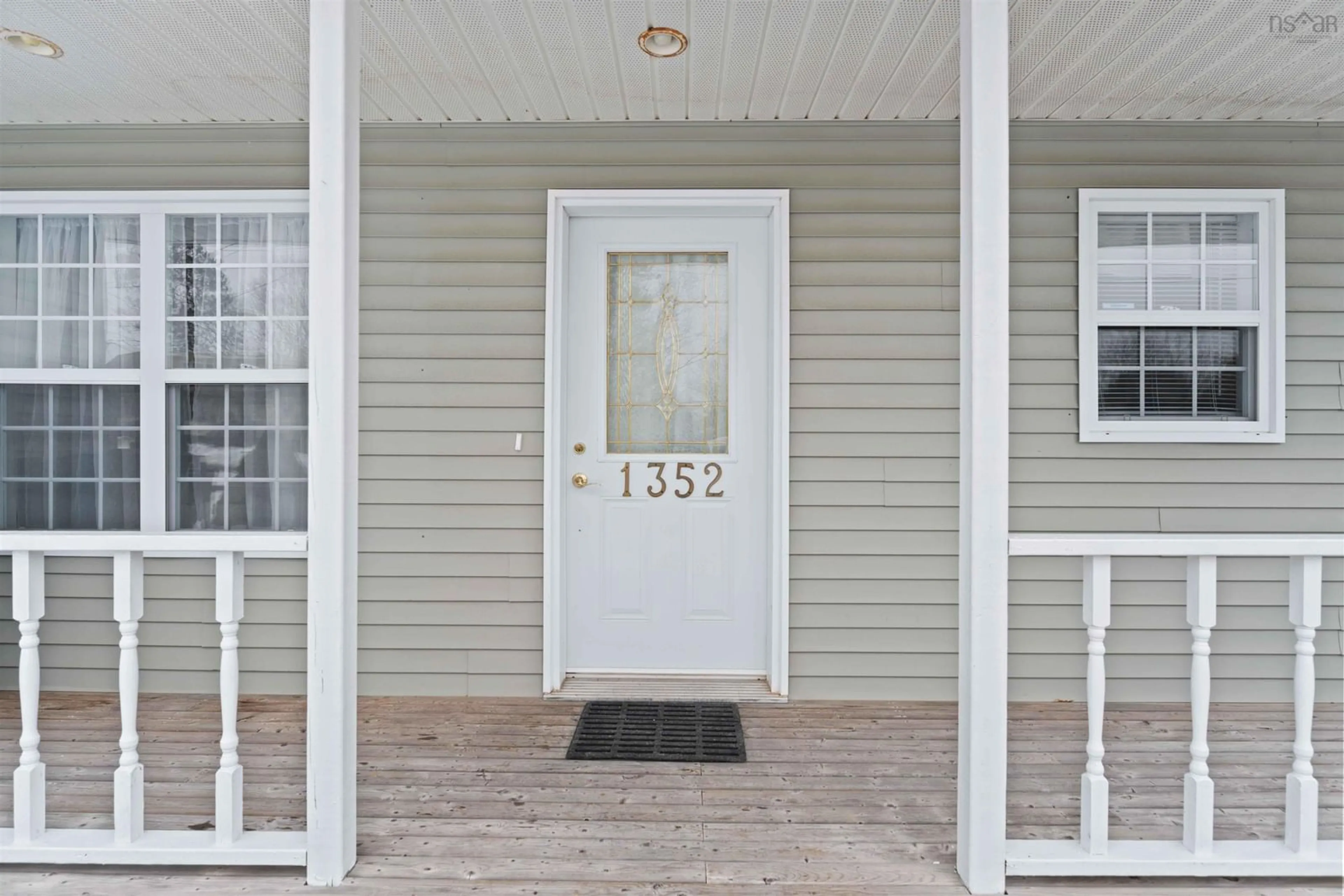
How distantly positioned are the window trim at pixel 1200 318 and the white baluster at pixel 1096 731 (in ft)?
4.98

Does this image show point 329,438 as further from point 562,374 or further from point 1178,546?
point 1178,546

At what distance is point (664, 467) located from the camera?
3361 millimetres

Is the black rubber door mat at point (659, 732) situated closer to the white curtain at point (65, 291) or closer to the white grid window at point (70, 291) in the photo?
the white grid window at point (70, 291)

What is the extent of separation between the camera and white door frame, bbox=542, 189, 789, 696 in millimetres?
3221

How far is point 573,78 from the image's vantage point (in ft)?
9.36

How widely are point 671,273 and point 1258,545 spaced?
2.30 meters

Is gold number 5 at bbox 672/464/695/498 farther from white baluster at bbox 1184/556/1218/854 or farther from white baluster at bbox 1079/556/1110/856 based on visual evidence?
white baluster at bbox 1184/556/1218/854

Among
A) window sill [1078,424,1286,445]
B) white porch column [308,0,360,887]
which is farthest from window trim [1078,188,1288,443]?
white porch column [308,0,360,887]

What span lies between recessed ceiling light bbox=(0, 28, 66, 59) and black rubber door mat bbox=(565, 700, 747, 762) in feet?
9.86

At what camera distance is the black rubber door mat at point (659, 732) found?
2.61m

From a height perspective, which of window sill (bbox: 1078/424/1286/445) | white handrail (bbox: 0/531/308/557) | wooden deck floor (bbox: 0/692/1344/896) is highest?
window sill (bbox: 1078/424/1286/445)

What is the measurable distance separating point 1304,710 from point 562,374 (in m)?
2.64

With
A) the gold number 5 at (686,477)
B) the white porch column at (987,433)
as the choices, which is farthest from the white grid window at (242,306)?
the white porch column at (987,433)

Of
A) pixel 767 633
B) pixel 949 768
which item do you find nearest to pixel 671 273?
pixel 767 633
